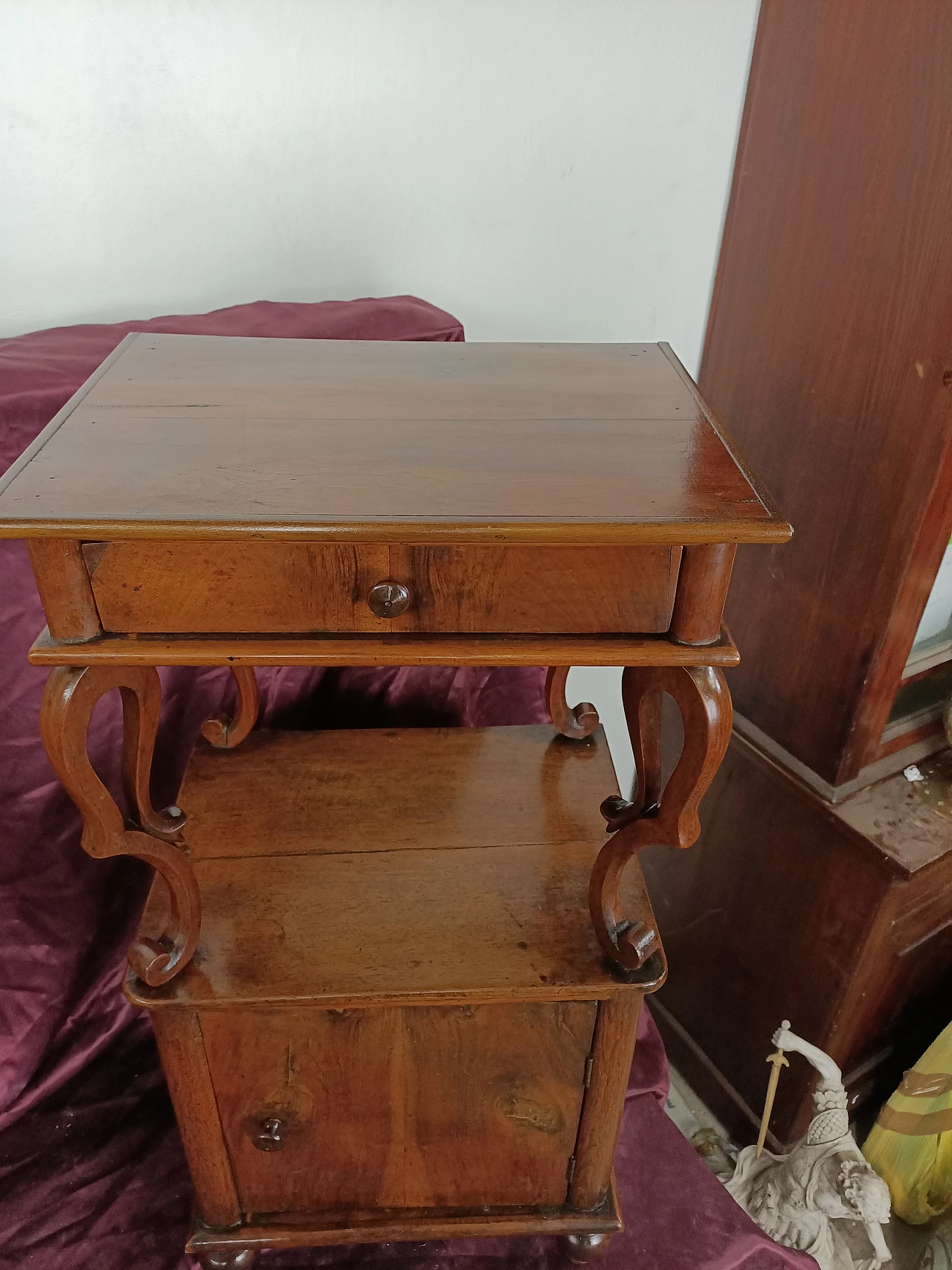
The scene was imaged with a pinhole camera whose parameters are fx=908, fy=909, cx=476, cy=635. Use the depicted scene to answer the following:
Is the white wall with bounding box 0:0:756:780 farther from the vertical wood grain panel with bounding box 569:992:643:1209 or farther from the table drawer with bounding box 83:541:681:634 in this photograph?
the vertical wood grain panel with bounding box 569:992:643:1209

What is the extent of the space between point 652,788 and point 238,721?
1.60 feet

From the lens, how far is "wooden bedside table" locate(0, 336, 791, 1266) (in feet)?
2.10

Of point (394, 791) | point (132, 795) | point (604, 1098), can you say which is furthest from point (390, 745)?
point (604, 1098)

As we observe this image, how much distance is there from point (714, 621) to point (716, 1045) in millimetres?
1075

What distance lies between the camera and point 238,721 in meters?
1.07

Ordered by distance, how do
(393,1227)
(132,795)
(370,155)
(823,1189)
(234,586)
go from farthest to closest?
(823,1189), (370,155), (393,1227), (132,795), (234,586)

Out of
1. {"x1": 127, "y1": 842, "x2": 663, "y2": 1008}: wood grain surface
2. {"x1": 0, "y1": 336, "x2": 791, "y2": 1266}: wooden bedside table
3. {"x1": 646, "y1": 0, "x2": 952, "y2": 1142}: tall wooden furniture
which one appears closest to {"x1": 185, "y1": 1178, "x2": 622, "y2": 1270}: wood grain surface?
{"x1": 0, "y1": 336, "x2": 791, "y2": 1266}: wooden bedside table

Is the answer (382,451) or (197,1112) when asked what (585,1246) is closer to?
(197,1112)

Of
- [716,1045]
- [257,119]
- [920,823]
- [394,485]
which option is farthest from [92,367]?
[716,1045]

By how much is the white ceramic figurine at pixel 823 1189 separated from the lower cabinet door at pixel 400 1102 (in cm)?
40

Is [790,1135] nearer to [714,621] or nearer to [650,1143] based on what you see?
[650,1143]

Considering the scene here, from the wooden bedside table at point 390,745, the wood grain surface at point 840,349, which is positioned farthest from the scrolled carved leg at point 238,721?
the wood grain surface at point 840,349

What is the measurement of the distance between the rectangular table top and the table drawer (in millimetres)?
36

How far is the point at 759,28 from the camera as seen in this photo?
1.10 metres
